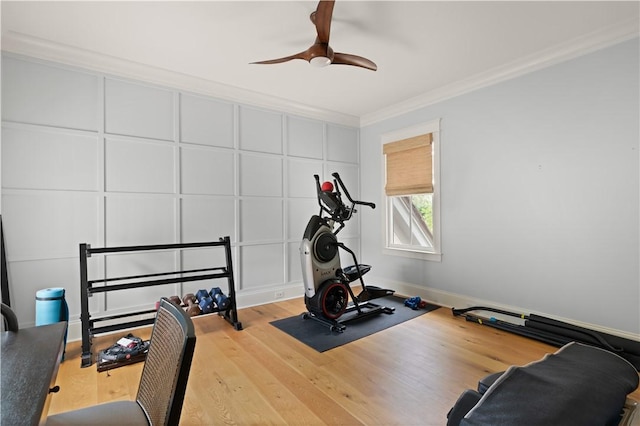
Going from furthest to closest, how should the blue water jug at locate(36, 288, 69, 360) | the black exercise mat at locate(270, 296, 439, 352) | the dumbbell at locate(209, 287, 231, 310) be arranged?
the dumbbell at locate(209, 287, 231, 310) < the black exercise mat at locate(270, 296, 439, 352) < the blue water jug at locate(36, 288, 69, 360)

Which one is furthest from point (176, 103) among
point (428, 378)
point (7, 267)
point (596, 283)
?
point (596, 283)

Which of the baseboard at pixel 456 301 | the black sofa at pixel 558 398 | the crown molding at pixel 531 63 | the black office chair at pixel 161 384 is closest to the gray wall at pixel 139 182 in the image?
the baseboard at pixel 456 301

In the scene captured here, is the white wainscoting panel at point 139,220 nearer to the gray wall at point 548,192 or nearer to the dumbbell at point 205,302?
the dumbbell at point 205,302

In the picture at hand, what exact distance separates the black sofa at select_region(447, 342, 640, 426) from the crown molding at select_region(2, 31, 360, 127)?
397 cm

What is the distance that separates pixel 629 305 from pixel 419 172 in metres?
2.55

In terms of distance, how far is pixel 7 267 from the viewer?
283 cm

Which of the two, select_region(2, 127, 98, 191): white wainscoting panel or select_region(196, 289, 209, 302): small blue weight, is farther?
select_region(196, 289, 209, 302): small blue weight

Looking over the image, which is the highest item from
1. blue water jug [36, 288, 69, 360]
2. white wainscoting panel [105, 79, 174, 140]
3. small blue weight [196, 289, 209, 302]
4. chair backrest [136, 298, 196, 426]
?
white wainscoting panel [105, 79, 174, 140]

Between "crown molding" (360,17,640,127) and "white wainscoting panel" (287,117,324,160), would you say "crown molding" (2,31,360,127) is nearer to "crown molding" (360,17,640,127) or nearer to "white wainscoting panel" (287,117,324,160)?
"white wainscoting panel" (287,117,324,160)

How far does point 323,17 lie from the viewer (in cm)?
221

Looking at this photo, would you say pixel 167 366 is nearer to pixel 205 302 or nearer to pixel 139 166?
pixel 205 302

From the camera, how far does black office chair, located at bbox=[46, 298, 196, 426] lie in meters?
0.78

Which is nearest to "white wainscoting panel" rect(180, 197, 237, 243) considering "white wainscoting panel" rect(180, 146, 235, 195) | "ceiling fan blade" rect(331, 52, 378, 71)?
"white wainscoting panel" rect(180, 146, 235, 195)

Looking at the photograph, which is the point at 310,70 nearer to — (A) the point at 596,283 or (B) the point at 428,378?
(B) the point at 428,378
